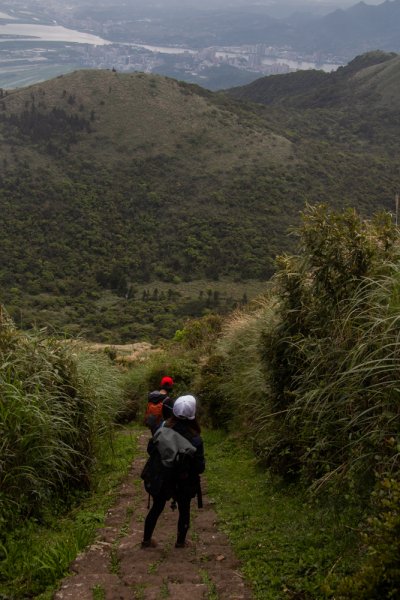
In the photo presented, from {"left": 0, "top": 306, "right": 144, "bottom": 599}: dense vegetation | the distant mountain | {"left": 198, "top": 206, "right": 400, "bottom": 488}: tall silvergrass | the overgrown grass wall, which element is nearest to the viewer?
the overgrown grass wall

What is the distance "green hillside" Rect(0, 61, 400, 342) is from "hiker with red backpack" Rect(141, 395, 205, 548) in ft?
102

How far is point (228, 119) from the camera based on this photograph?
76.2m

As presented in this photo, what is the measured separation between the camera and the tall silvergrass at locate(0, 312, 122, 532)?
524 centimetres

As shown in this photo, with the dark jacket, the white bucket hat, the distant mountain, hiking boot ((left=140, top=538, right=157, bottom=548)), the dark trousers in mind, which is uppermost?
the distant mountain

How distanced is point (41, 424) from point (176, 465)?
4.42 ft

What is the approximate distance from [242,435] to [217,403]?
165 centimetres

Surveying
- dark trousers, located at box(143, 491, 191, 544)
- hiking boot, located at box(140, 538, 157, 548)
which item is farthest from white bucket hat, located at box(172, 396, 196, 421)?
hiking boot, located at box(140, 538, 157, 548)

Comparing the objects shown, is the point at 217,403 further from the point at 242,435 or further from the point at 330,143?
the point at 330,143

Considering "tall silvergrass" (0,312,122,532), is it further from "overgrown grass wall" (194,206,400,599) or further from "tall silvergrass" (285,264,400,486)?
"tall silvergrass" (285,264,400,486)

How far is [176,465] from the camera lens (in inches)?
189

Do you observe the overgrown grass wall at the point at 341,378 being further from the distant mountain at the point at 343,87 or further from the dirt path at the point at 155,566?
the distant mountain at the point at 343,87

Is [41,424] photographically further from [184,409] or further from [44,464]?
[184,409]

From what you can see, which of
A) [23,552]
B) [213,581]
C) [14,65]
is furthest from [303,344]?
[14,65]

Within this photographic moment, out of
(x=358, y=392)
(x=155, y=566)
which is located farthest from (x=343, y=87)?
(x=155, y=566)
